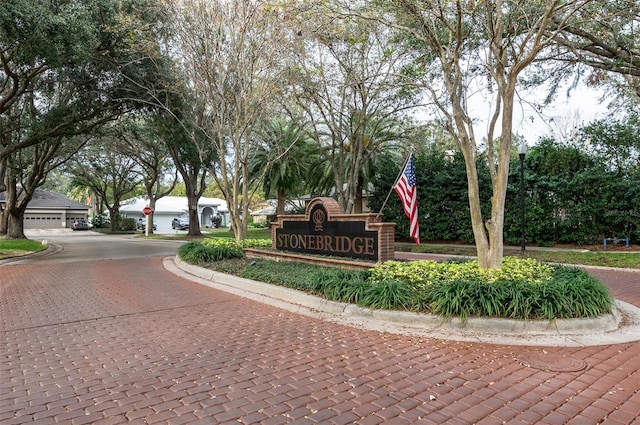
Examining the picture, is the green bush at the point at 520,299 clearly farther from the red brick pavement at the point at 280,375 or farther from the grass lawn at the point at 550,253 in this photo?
the grass lawn at the point at 550,253

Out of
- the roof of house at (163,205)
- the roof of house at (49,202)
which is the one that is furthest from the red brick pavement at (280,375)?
the roof of house at (49,202)

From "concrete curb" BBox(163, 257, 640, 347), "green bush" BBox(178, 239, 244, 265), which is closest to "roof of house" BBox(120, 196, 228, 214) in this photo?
"green bush" BBox(178, 239, 244, 265)

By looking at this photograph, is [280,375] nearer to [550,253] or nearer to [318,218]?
[318,218]

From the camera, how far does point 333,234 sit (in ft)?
34.1

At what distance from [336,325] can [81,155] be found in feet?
106

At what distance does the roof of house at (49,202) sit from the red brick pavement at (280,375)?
5225 cm

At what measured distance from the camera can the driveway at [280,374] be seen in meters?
3.29

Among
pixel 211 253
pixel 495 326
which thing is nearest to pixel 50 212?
pixel 211 253

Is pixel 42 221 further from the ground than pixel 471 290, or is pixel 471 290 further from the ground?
pixel 42 221

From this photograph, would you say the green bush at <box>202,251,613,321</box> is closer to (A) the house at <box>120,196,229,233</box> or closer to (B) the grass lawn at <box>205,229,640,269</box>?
(B) the grass lawn at <box>205,229,640,269</box>

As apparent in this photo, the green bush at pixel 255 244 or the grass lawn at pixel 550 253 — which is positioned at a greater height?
the green bush at pixel 255 244

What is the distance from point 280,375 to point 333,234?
21.2ft

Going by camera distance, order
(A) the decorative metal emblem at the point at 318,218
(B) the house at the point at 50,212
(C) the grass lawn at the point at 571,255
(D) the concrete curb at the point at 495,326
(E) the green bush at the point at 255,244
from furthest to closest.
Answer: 1. (B) the house at the point at 50,212
2. (E) the green bush at the point at 255,244
3. (C) the grass lawn at the point at 571,255
4. (A) the decorative metal emblem at the point at 318,218
5. (D) the concrete curb at the point at 495,326

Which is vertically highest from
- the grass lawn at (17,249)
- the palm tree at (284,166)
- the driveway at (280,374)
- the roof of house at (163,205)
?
the palm tree at (284,166)
